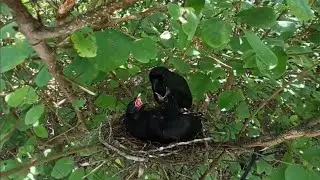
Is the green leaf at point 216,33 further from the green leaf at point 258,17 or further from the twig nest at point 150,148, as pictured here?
the twig nest at point 150,148

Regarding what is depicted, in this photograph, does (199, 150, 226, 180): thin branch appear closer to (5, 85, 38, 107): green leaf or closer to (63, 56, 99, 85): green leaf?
(63, 56, 99, 85): green leaf

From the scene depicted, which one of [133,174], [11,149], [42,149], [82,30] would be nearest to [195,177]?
[133,174]

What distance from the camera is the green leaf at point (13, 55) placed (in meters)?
0.84

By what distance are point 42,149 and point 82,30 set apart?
70 cm

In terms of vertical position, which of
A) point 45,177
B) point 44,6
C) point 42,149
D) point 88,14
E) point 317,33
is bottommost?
point 45,177

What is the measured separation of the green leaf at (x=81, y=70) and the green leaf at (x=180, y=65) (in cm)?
34

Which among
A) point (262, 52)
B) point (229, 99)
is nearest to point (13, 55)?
point (262, 52)

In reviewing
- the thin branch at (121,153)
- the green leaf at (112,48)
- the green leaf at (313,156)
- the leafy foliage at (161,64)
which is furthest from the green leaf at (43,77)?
the green leaf at (313,156)

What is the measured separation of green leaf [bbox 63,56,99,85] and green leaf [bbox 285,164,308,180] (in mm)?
473

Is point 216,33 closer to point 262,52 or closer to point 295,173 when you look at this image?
point 262,52

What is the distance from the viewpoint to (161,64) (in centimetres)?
149

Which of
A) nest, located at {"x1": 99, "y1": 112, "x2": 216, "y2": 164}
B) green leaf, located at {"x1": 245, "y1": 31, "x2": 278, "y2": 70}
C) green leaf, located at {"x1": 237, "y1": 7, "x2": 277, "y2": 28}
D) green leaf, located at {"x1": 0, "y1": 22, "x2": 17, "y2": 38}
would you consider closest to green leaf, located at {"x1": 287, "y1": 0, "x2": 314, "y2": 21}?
green leaf, located at {"x1": 245, "y1": 31, "x2": 278, "y2": 70}

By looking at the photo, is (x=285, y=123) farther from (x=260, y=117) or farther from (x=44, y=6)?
(x=44, y=6)

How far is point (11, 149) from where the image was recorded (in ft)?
5.02
